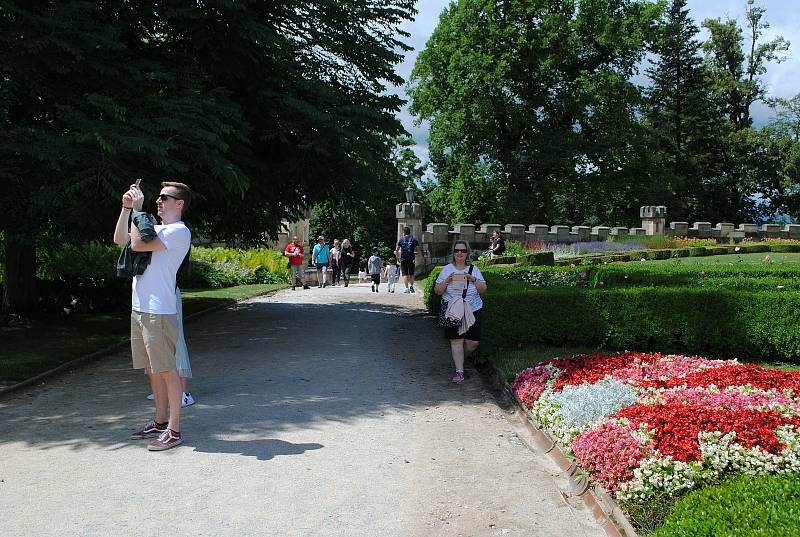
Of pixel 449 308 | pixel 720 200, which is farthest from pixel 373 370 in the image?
pixel 720 200

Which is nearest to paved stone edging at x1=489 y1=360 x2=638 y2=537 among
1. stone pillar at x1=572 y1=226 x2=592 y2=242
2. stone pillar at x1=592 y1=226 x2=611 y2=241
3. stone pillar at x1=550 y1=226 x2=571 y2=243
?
stone pillar at x1=550 y1=226 x2=571 y2=243

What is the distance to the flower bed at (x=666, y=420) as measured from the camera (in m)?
4.52

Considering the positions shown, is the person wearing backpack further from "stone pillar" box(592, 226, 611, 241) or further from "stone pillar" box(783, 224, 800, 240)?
"stone pillar" box(783, 224, 800, 240)

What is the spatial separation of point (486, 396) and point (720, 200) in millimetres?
45642

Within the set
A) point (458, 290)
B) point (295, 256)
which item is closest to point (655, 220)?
point (295, 256)

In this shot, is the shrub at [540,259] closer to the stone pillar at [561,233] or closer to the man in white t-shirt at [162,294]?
the stone pillar at [561,233]

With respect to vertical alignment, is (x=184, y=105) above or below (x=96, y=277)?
above

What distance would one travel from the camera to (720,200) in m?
47.9

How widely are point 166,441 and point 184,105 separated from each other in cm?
551

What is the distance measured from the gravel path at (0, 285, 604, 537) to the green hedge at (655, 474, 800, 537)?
24.5 inches

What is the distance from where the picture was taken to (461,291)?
8.30m

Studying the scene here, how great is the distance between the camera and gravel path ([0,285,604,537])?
13.9 feet

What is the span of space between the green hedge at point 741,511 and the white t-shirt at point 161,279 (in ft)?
12.4

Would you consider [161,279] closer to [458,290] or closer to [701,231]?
[458,290]
